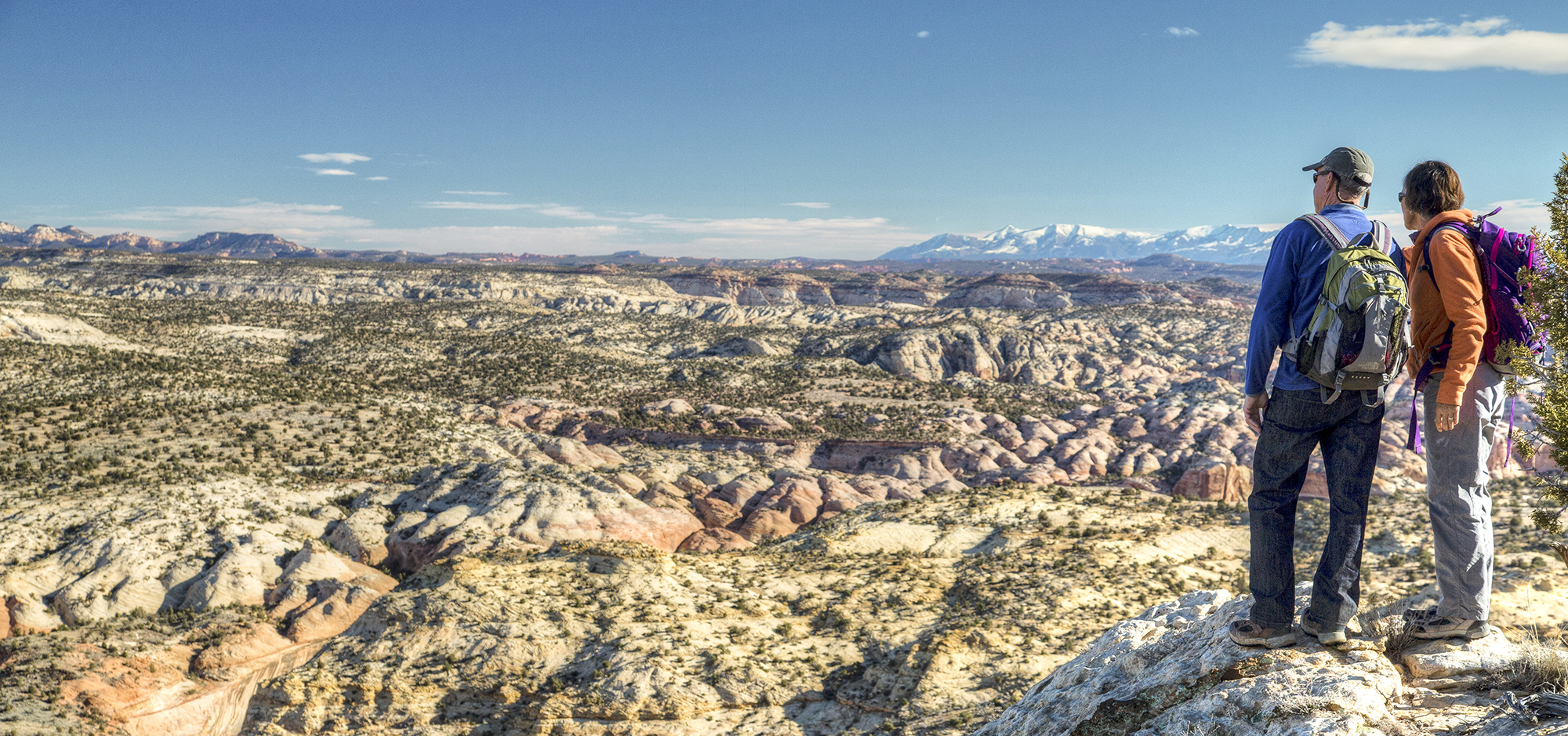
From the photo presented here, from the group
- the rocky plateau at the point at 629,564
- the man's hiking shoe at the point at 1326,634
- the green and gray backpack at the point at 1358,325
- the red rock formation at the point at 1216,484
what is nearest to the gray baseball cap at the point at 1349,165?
the green and gray backpack at the point at 1358,325

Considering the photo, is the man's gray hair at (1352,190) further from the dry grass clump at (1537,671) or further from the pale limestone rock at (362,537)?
the pale limestone rock at (362,537)

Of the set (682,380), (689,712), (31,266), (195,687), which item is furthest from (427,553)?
(31,266)

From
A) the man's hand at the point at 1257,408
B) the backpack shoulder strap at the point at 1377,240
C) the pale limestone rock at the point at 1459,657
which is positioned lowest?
the pale limestone rock at the point at 1459,657


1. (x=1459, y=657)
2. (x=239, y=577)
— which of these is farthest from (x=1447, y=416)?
(x=239, y=577)

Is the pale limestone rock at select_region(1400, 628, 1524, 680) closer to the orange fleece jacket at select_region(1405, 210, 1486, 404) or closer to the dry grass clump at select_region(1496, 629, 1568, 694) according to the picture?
the dry grass clump at select_region(1496, 629, 1568, 694)

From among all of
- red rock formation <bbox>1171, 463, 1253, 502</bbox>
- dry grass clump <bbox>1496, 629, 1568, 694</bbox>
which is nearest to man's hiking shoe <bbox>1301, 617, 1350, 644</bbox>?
dry grass clump <bbox>1496, 629, 1568, 694</bbox>

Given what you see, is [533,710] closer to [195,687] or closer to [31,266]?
[195,687]

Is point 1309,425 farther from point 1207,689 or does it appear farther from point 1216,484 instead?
point 1216,484
